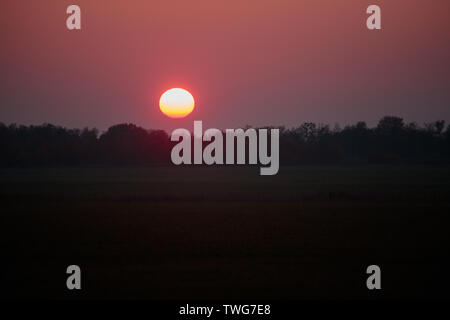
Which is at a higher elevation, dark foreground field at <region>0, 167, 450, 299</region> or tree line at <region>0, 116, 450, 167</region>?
tree line at <region>0, 116, 450, 167</region>

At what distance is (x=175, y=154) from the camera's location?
321 feet

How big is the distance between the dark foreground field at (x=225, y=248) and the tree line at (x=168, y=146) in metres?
68.5

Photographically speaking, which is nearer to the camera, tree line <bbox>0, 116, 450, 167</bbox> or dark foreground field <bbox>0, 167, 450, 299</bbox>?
dark foreground field <bbox>0, 167, 450, 299</bbox>

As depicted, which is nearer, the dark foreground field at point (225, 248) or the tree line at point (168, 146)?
the dark foreground field at point (225, 248)

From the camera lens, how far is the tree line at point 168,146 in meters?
97.6

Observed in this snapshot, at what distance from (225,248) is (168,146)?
84.4 m

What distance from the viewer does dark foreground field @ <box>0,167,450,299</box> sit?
546 inches

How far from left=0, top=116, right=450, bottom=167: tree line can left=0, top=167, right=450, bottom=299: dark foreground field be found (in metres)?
68.5

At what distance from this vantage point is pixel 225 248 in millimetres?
18062

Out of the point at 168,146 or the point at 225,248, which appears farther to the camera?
the point at 168,146

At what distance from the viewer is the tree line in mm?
97562

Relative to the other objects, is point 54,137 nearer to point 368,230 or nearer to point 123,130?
point 123,130
